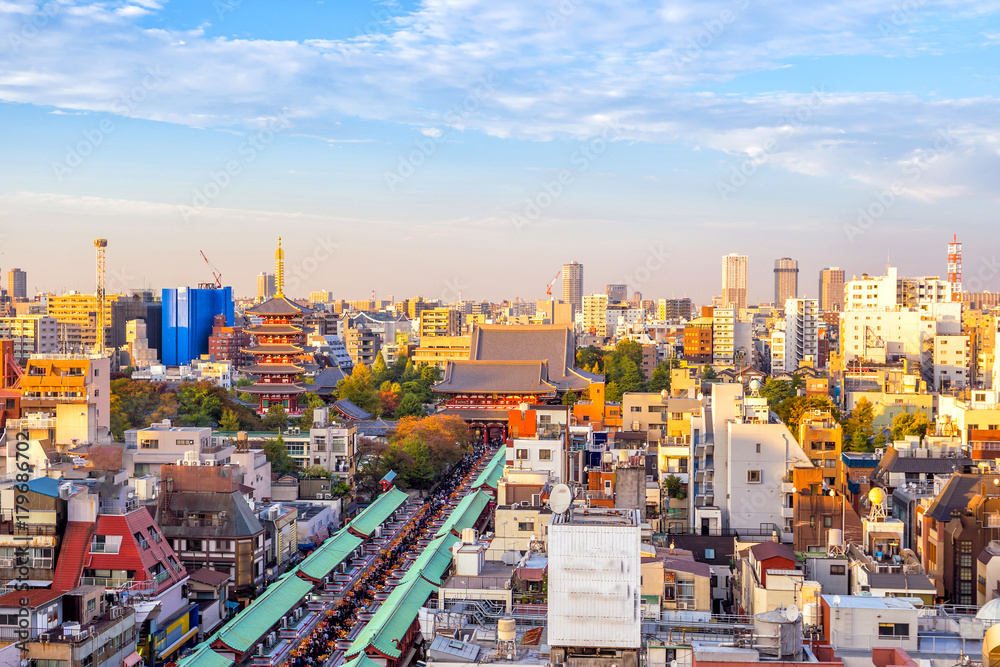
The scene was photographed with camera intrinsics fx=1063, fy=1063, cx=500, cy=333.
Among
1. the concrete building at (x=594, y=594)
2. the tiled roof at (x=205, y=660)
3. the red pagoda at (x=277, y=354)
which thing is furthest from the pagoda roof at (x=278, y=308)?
the concrete building at (x=594, y=594)

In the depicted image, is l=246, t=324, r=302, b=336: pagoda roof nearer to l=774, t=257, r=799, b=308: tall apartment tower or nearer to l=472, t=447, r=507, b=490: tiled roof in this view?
l=472, t=447, r=507, b=490: tiled roof

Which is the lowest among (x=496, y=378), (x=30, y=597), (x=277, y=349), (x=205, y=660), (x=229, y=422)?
(x=205, y=660)

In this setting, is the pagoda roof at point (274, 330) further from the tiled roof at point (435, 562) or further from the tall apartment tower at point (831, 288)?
the tall apartment tower at point (831, 288)

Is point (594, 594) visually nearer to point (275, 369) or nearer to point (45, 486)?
point (45, 486)

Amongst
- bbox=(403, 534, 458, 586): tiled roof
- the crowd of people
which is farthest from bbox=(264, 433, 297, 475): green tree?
bbox=(403, 534, 458, 586): tiled roof

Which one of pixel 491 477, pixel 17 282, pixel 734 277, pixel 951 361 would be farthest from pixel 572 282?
pixel 491 477

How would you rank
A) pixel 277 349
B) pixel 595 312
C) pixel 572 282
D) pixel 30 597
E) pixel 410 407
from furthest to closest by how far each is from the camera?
pixel 572 282 → pixel 595 312 → pixel 277 349 → pixel 410 407 → pixel 30 597

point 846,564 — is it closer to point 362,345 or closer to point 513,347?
point 513,347
